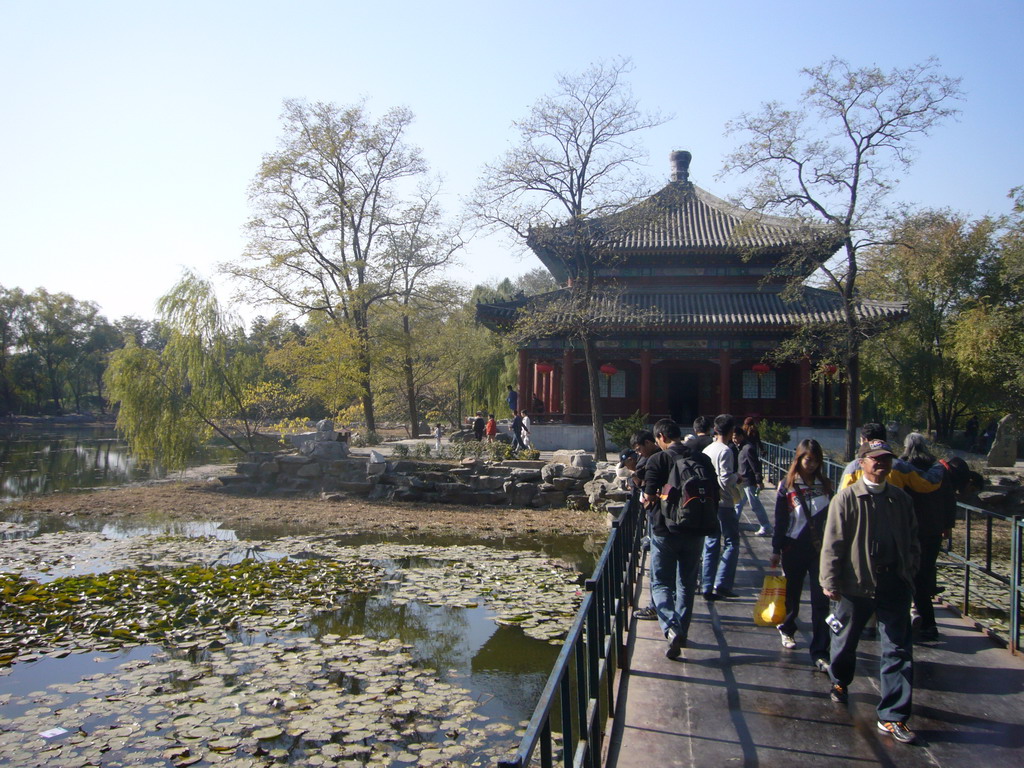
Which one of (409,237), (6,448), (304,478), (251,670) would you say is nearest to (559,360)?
(409,237)

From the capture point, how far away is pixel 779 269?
67.5 feet

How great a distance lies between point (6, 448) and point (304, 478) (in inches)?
952

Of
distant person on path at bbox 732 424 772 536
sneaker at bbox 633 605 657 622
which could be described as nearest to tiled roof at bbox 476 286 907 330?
distant person on path at bbox 732 424 772 536

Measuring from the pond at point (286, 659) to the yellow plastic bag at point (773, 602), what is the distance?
1.98 metres

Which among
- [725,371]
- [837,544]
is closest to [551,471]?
[725,371]

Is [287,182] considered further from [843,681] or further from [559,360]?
[843,681]

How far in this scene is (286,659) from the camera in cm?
694

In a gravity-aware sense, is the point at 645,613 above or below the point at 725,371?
below

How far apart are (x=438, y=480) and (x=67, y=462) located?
58.1 feet

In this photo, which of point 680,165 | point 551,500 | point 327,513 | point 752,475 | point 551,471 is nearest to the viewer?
point 752,475

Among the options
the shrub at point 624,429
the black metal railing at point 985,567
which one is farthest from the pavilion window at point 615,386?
the black metal railing at point 985,567

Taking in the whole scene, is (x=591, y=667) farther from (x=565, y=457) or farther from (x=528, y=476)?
(x=565, y=457)

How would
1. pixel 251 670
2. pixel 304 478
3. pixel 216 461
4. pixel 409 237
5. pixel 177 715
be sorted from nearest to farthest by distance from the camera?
pixel 177 715 → pixel 251 670 → pixel 304 478 → pixel 409 237 → pixel 216 461

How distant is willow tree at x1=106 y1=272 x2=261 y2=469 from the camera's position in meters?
21.3
